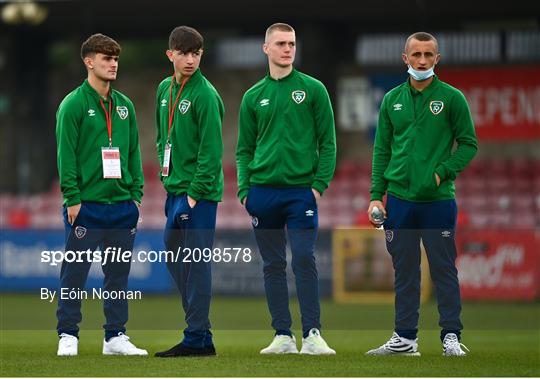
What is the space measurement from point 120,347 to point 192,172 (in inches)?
50.6

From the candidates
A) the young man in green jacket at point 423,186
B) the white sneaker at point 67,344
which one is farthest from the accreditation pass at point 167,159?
the young man in green jacket at point 423,186

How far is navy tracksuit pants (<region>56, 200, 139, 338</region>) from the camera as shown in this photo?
28.8 feet

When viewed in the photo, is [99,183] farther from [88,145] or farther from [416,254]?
[416,254]

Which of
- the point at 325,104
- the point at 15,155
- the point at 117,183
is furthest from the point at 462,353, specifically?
the point at 15,155

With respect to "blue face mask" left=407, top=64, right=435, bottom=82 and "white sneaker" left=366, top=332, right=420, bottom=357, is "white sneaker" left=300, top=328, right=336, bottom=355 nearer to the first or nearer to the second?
"white sneaker" left=366, top=332, right=420, bottom=357

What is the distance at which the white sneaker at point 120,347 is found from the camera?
8844 mm

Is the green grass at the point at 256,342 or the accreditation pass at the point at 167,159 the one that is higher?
the accreditation pass at the point at 167,159

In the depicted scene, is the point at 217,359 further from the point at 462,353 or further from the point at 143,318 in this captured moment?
the point at 143,318

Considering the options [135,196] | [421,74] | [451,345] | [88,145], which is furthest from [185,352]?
[421,74]

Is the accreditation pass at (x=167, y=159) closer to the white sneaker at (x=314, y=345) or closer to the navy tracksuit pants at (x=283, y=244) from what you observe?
the navy tracksuit pants at (x=283, y=244)

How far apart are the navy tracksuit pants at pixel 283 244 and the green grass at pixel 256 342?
35 cm

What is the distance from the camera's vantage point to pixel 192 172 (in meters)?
8.67

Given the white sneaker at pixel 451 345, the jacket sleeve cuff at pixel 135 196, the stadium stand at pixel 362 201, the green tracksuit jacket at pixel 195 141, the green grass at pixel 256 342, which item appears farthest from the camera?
the stadium stand at pixel 362 201

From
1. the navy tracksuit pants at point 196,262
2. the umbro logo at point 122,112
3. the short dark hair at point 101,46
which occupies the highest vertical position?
the short dark hair at point 101,46
